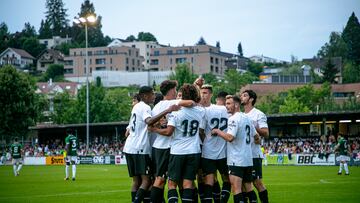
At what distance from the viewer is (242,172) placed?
46.0 ft

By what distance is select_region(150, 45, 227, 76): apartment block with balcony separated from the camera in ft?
529

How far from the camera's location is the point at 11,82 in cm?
8069

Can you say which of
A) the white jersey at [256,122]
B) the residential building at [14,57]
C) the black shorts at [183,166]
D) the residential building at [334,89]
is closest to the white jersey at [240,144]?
the black shorts at [183,166]

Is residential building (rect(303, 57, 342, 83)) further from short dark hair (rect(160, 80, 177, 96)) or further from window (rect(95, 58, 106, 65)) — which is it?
short dark hair (rect(160, 80, 177, 96))

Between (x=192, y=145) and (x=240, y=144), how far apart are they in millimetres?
1580

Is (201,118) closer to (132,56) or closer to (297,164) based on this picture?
(297,164)

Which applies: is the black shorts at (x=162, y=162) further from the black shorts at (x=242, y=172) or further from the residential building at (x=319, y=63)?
the residential building at (x=319, y=63)

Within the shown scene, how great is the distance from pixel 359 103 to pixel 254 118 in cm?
8662

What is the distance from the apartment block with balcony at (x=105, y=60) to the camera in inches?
6644

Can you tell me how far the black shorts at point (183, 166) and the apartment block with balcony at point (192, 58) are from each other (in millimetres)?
142437

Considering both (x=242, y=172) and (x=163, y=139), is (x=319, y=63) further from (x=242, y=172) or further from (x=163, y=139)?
(x=163, y=139)

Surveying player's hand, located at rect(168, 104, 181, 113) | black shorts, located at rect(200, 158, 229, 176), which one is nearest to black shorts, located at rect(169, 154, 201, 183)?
player's hand, located at rect(168, 104, 181, 113)

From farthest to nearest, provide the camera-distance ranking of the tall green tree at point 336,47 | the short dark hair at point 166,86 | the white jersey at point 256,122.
Answer: the tall green tree at point 336,47, the white jersey at point 256,122, the short dark hair at point 166,86

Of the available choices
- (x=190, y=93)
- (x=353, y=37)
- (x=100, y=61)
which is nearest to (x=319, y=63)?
(x=353, y=37)
